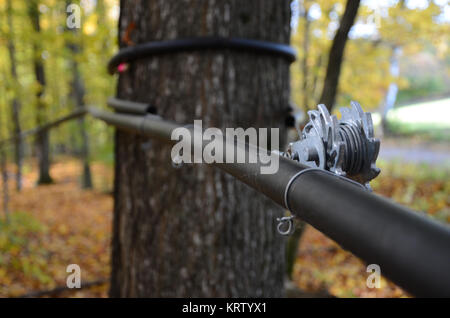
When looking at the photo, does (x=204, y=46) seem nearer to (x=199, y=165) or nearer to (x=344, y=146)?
(x=199, y=165)

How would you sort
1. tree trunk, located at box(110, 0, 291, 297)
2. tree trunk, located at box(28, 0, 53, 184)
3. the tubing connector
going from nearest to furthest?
the tubing connector
tree trunk, located at box(110, 0, 291, 297)
tree trunk, located at box(28, 0, 53, 184)

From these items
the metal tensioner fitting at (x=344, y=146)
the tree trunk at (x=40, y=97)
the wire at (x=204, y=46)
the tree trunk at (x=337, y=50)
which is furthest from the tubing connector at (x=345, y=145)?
the tree trunk at (x=40, y=97)

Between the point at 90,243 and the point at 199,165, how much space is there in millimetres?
6974

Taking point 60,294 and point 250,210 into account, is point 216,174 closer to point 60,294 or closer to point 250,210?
point 250,210

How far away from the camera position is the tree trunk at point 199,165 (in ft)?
6.48

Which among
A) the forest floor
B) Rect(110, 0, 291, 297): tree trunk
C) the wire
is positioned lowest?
the forest floor

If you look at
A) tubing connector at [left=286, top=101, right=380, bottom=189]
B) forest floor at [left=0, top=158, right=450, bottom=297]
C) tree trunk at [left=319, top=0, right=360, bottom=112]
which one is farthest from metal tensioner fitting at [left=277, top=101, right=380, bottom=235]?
forest floor at [left=0, top=158, right=450, bottom=297]

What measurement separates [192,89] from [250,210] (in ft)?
2.55

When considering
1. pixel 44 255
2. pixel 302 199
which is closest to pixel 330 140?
pixel 302 199

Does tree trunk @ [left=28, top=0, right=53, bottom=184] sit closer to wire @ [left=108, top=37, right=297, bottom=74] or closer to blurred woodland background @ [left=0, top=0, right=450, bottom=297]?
blurred woodland background @ [left=0, top=0, right=450, bottom=297]

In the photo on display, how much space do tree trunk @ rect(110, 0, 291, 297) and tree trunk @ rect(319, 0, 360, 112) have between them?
0.34 meters

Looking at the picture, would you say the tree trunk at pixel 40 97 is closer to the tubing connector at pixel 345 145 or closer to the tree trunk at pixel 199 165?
the tree trunk at pixel 199 165

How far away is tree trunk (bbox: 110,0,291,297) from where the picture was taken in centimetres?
198

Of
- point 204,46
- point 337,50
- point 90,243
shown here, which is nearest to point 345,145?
point 204,46
